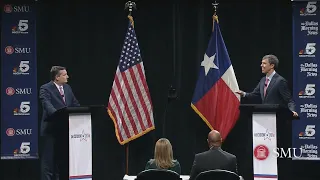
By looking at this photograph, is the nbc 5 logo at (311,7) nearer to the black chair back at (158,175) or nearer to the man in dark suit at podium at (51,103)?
the man in dark suit at podium at (51,103)

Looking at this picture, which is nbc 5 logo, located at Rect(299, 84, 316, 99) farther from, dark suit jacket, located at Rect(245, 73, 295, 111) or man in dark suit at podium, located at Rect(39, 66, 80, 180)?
man in dark suit at podium, located at Rect(39, 66, 80, 180)

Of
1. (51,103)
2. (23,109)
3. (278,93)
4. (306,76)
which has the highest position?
(306,76)

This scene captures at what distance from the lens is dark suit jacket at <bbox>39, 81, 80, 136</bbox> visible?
8820mm

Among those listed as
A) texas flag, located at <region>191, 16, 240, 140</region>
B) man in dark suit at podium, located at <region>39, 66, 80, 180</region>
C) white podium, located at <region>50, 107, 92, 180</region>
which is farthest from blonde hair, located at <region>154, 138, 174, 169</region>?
texas flag, located at <region>191, 16, 240, 140</region>

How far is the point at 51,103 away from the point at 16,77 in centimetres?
147

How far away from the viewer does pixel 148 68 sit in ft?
33.7

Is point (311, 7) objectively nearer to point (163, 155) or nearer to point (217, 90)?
point (217, 90)

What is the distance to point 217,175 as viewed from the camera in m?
6.14

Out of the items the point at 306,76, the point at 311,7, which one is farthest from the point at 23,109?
the point at 311,7

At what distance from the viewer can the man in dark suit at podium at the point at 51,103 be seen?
8852 millimetres

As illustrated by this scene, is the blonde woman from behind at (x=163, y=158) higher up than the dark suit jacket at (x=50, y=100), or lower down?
lower down

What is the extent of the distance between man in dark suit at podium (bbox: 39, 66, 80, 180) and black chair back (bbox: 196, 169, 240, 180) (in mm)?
3154

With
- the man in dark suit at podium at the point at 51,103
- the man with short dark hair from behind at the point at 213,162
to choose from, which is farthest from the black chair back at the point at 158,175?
the man in dark suit at podium at the point at 51,103

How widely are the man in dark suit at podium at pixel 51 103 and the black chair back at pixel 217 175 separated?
124 inches
